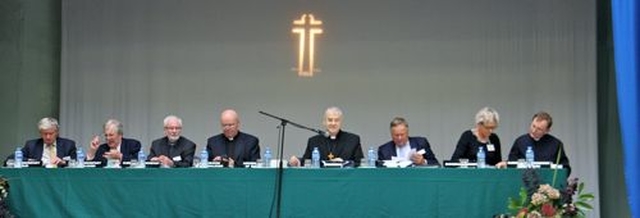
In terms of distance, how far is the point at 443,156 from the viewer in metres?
9.96

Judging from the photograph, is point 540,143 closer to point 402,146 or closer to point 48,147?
point 402,146

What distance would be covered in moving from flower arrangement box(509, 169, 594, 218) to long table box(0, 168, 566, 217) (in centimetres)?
20

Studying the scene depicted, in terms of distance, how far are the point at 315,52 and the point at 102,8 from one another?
8.70ft

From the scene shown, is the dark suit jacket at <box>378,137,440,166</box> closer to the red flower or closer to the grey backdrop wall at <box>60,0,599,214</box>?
the red flower

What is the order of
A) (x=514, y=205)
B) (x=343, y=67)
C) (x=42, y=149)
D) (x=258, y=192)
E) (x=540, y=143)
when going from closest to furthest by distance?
(x=514, y=205) < (x=258, y=192) < (x=540, y=143) < (x=42, y=149) < (x=343, y=67)

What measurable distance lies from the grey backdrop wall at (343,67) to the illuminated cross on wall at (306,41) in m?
0.09

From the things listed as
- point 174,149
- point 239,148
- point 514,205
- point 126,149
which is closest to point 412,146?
point 239,148

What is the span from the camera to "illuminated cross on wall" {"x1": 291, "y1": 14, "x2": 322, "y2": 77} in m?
10.2

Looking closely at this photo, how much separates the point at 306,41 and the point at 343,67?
1.77ft

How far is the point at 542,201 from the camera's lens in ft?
19.1

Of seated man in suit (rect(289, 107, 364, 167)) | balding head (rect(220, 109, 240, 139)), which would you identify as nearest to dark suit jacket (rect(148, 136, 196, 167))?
balding head (rect(220, 109, 240, 139))

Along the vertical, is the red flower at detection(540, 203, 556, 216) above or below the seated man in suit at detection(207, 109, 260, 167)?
below

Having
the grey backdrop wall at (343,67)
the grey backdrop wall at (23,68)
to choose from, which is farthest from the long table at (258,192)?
the grey backdrop wall at (343,67)

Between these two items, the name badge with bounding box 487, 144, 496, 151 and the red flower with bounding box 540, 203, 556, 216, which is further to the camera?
the name badge with bounding box 487, 144, 496, 151
